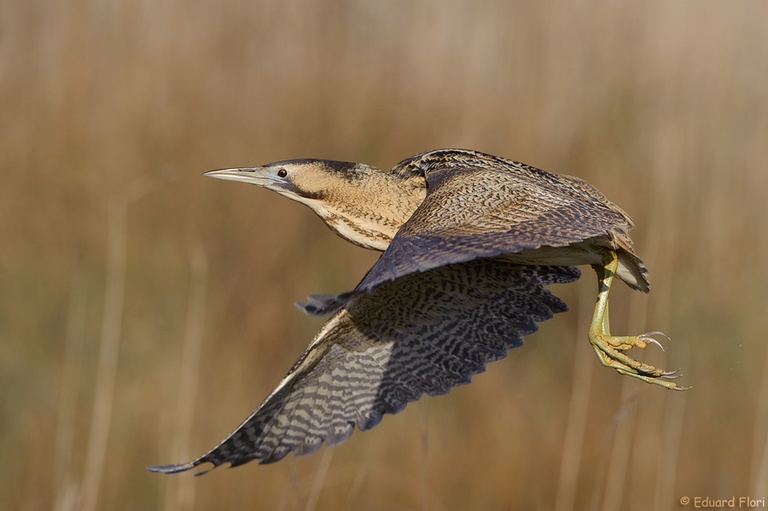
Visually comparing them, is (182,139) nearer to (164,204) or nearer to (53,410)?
(164,204)

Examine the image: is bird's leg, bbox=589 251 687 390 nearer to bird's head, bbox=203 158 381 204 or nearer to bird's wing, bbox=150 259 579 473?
bird's wing, bbox=150 259 579 473

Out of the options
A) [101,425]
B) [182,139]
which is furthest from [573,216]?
[182,139]

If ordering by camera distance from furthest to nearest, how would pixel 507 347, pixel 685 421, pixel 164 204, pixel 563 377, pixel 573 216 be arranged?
pixel 164 204 → pixel 563 377 → pixel 685 421 → pixel 507 347 → pixel 573 216

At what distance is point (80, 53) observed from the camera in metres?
4.89

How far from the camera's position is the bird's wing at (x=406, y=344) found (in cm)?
252

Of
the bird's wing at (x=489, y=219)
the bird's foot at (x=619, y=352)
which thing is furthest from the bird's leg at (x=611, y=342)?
the bird's wing at (x=489, y=219)

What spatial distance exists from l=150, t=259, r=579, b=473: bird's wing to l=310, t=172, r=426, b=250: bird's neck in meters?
0.20

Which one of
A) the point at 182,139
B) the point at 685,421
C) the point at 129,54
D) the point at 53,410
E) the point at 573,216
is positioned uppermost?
the point at 129,54

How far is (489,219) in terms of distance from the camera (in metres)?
2.22

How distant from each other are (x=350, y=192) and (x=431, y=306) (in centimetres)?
34

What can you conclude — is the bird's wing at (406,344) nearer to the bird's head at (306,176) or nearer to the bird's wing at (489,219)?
the bird's wing at (489,219)

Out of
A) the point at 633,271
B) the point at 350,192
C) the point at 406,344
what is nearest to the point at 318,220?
the point at 350,192

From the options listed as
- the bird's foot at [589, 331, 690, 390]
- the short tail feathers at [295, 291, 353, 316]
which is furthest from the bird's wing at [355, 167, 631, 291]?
the short tail feathers at [295, 291, 353, 316]

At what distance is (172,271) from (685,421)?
6.50ft
